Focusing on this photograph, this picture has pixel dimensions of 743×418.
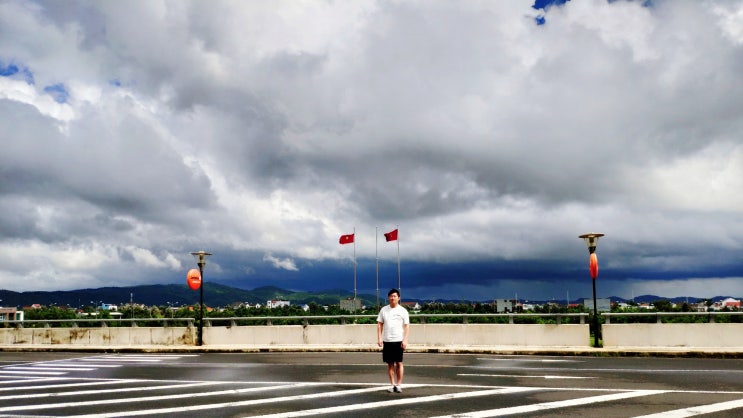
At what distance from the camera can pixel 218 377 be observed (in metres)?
14.8

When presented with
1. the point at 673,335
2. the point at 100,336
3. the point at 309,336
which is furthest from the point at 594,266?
the point at 100,336

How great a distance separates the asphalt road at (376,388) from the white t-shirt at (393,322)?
1064 mm

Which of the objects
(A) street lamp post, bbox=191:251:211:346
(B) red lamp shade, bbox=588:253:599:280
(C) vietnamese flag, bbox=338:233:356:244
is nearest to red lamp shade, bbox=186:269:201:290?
(A) street lamp post, bbox=191:251:211:346

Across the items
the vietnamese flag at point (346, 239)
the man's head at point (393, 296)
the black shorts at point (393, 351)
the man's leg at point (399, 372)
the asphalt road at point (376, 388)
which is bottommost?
the asphalt road at point (376, 388)

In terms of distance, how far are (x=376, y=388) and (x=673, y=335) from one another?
1327 centimetres

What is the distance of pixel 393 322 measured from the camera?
36.7 feet

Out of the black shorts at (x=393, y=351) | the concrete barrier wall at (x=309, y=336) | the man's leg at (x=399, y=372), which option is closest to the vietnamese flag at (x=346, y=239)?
the concrete barrier wall at (x=309, y=336)

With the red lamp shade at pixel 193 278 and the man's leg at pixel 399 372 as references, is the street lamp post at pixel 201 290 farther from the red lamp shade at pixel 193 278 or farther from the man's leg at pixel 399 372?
the man's leg at pixel 399 372

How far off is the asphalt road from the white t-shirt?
106 centimetres

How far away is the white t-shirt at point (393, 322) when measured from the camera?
1115 centimetres

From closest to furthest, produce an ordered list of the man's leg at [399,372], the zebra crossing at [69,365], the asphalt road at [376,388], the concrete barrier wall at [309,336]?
the asphalt road at [376,388]
the man's leg at [399,372]
the zebra crossing at [69,365]
the concrete barrier wall at [309,336]

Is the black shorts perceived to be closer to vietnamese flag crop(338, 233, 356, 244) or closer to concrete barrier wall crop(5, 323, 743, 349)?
concrete barrier wall crop(5, 323, 743, 349)

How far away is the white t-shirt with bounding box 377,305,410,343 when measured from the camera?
11.1m

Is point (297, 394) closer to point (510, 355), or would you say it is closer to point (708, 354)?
point (510, 355)
